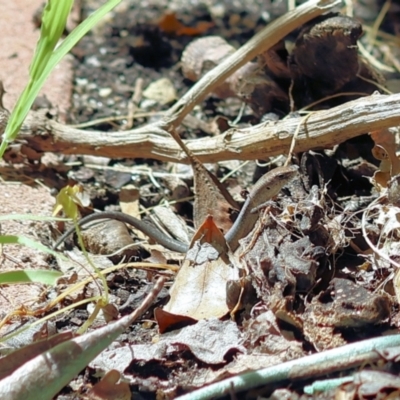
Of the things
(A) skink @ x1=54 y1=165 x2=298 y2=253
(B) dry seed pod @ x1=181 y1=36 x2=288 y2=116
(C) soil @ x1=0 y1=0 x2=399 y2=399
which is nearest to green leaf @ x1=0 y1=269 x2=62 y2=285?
(C) soil @ x1=0 y1=0 x2=399 y2=399

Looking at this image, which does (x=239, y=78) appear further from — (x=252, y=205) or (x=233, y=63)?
(x=252, y=205)

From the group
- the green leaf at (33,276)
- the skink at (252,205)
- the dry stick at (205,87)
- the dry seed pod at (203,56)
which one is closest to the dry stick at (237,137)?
the dry stick at (205,87)

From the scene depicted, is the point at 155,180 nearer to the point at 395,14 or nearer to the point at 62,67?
the point at 62,67

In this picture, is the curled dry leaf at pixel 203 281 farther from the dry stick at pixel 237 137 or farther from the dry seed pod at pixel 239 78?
the dry seed pod at pixel 239 78

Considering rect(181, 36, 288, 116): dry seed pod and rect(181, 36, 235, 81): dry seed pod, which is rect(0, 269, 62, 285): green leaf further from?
rect(181, 36, 235, 81): dry seed pod

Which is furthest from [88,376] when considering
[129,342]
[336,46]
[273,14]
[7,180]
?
[273,14]

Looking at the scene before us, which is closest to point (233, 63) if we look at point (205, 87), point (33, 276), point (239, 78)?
point (205, 87)
